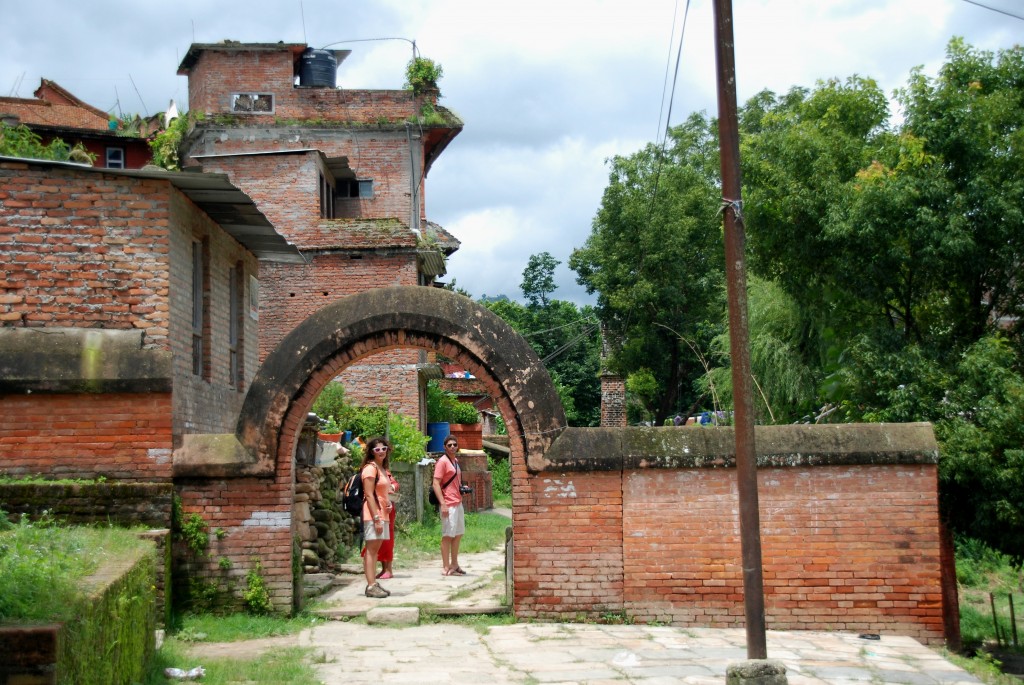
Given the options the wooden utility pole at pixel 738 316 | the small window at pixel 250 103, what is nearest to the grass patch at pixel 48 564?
the wooden utility pole at pixel 738 316

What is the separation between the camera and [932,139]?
16.3 meters

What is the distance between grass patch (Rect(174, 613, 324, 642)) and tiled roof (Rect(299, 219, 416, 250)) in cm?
1587

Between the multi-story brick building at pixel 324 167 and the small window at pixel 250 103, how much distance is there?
3 centimetres

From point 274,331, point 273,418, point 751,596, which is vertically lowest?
point 751,596

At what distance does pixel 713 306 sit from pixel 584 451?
96.4 feet

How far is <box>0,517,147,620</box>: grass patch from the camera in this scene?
534 centimetres

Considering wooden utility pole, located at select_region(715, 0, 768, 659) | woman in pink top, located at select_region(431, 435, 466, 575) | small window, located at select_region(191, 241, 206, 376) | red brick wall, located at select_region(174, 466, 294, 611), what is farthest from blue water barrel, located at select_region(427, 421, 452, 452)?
wooden utility pole, located at select_region(715, 0, 768, 659)

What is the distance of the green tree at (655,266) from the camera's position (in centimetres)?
3916

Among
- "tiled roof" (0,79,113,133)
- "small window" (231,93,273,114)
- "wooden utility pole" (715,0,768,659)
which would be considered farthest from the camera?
"tiled roof" (0,79,113,133)

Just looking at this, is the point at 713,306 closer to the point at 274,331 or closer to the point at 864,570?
the point at 274,331

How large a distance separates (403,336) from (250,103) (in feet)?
62.4

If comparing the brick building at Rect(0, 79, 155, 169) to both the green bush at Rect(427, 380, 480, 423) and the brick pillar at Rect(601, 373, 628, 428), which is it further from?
the brick pillar at Rect(601, 373, 628, 428)

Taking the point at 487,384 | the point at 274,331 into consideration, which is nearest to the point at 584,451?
the point at 487,384

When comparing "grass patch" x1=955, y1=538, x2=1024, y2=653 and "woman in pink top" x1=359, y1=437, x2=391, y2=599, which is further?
"grass patch" x1=955, y1=538, x2=1024, y2=653
